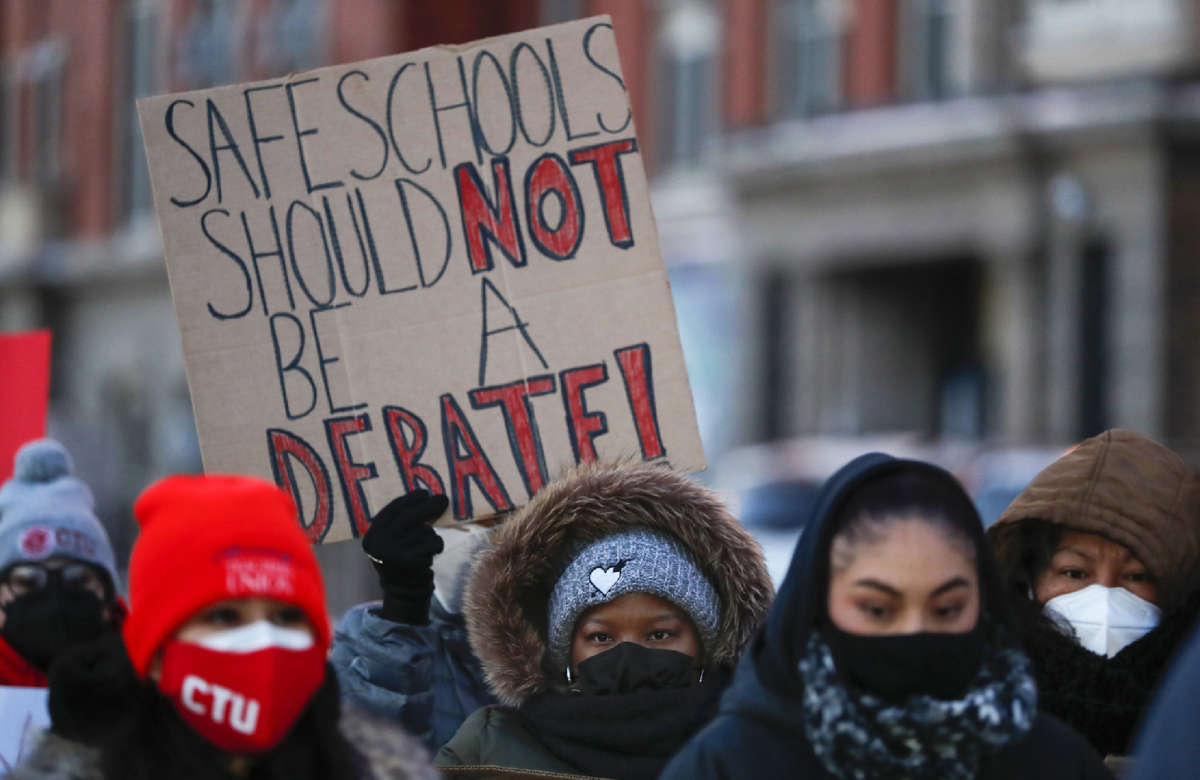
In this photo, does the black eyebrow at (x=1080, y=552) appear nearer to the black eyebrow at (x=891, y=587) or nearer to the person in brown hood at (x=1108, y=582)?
the person in brown hood at (x=1108, y=582)

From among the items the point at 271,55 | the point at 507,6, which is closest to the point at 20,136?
the point at 271,55

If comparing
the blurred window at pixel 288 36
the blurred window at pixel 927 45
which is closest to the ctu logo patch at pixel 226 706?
the blurred window at pixel 927 45

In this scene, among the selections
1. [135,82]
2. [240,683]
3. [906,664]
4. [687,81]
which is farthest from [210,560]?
[135,82]

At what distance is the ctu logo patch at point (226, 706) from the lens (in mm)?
2414

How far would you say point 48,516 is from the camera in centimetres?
353

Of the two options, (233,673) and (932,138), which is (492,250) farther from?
(932,138)

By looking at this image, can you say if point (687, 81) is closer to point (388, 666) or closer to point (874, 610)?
point (388, 666)

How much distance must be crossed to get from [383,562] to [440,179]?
3.73ft

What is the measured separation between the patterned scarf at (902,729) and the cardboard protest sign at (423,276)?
1.40 metres

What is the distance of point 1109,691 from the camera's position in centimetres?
313

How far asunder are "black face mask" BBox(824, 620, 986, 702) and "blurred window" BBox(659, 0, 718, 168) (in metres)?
20.0

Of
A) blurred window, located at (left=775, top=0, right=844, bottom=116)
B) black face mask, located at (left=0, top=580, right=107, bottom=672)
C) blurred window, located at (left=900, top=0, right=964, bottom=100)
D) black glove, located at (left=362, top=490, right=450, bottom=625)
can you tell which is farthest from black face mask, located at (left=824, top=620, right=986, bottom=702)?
blurred window, located at (left=775, top=0, right=844, bottom=116)

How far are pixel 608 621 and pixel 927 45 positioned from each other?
17.5m

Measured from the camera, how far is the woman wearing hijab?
2357 mm
